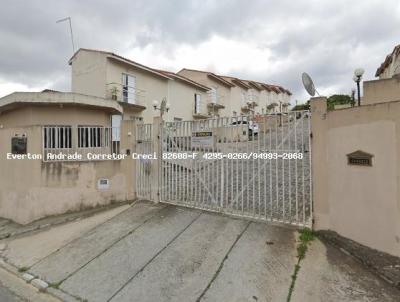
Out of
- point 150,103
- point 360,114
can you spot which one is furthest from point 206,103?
point 360,114

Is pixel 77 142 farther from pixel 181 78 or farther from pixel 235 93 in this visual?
pixel 235 93

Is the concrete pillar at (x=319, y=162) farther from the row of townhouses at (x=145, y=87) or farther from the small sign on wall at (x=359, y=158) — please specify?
the row of townhouses at (x=145, y=87)

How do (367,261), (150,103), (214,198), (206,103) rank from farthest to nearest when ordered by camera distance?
1. (206,103)
2. (150,103)
3. (214,198)
4. (367,261)

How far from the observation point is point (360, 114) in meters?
4.28

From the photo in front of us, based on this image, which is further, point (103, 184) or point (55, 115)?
point (55, 115)

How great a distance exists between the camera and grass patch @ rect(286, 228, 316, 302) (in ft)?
12.0

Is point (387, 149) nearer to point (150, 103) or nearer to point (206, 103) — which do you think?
point (150, 103)

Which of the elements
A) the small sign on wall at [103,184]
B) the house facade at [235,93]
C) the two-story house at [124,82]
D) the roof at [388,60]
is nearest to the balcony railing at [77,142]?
the small sign on wall at [103,184]

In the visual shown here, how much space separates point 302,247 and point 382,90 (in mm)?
5192

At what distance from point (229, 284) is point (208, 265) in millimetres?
546

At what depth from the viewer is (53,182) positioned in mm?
7227

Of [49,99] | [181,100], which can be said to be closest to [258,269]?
[49,99]

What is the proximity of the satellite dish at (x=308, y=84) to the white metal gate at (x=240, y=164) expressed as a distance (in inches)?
21.6

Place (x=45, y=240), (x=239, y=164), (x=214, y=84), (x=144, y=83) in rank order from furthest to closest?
(x=214, y=84) → (x=144, y=83) → (x=45, y=240) → (x=239, y=164)
